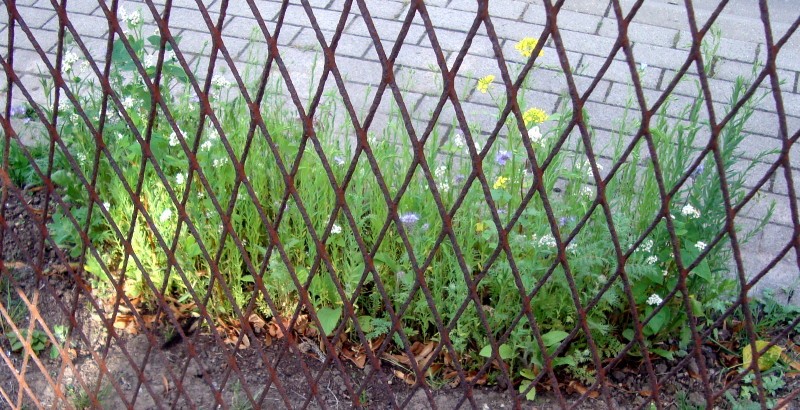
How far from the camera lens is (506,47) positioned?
4250 mm

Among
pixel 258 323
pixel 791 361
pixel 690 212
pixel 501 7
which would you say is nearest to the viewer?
pixel 690 212

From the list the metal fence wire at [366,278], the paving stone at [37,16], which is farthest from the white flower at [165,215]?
the paving stone at [37,16]

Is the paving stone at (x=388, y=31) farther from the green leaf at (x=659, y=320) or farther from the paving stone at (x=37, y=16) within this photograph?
the green leaf at (x=659, y=320)

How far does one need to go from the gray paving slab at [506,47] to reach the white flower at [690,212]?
1217mm

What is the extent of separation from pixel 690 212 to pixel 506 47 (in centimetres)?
223

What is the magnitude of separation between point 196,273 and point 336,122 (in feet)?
4.09

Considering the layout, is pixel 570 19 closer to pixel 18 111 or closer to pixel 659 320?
pixel 659 320

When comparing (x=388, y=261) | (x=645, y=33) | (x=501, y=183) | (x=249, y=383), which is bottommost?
(x=249, y=383)

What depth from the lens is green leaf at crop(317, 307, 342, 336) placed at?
2.38m

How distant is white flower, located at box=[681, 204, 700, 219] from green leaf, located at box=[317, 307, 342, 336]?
3.43ft

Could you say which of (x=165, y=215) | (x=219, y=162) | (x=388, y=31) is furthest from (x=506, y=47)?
(x=165, y=215)

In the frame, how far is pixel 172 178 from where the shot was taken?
2.70 metres

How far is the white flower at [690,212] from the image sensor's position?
2.21 m

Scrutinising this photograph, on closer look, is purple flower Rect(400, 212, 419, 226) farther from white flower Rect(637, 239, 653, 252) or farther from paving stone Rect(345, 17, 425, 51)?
paving stone Rect(345, 17, 425, 51)
